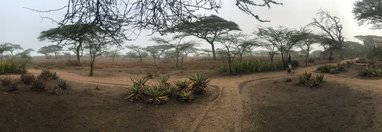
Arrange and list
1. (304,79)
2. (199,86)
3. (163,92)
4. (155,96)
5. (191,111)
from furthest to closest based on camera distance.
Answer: (304,79)
(199,86)
(163,92)
(155,96)
(191,111)

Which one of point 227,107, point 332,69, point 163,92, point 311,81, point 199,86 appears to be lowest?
point 227,107

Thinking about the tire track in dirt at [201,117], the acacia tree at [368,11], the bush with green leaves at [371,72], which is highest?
the acacia tree at [368,11]

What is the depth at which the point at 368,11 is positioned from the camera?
34.8m

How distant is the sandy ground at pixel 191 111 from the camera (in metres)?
15.3

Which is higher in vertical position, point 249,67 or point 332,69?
point 249,67

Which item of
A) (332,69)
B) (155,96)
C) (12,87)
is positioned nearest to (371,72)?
(332,69)

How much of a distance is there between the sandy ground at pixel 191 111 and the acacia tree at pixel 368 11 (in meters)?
15.9

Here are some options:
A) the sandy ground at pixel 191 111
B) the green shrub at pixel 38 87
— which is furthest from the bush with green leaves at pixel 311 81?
the green shrub at pixel 38 87

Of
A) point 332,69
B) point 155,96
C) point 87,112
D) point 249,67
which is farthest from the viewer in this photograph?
point 249,67

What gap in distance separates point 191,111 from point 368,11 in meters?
21.9

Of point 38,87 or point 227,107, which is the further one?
point 227,107

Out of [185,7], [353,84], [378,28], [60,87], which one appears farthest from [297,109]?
[378,28]

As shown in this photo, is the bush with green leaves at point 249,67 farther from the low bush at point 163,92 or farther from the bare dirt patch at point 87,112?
the bare dirt patch at point 87,112

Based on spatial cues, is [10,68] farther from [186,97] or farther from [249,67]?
[249,67]
